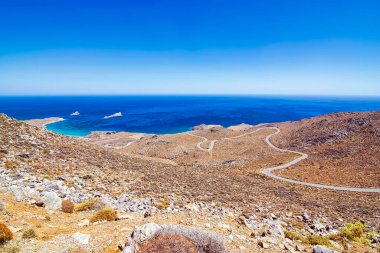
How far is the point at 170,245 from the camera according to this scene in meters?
7.00

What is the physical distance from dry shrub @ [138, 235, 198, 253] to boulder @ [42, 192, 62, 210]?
7.28 meters

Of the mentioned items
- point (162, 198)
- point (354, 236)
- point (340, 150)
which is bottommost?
point (340, 150)

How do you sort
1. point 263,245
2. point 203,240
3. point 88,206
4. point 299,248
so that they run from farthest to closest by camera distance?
point 88,206 < point 299,248 < point 263,245 < point 203,240

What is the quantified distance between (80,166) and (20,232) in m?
10.3

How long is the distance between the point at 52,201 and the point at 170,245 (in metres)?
8.85

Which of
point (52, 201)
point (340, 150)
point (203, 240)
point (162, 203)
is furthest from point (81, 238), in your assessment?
point (340, 150)

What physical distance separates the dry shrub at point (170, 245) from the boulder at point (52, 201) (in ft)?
23.9

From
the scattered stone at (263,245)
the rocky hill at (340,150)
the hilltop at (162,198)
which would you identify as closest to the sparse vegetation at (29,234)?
the hilltop at (162,198)

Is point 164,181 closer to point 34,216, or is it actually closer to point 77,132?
point 34,216

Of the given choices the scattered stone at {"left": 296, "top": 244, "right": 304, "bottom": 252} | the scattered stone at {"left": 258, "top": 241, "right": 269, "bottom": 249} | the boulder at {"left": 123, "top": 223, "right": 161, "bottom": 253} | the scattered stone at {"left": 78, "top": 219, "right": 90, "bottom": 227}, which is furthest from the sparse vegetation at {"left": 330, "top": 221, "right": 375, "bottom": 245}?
the scattered stone at {"left": 78, "top": 219, "right": 90, "bottom": 227}

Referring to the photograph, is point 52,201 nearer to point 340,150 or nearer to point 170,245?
point 170,245

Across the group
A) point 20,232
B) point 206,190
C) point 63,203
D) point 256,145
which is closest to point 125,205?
point 63,203

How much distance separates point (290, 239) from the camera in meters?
11.2

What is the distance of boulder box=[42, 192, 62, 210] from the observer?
12.2 metres
